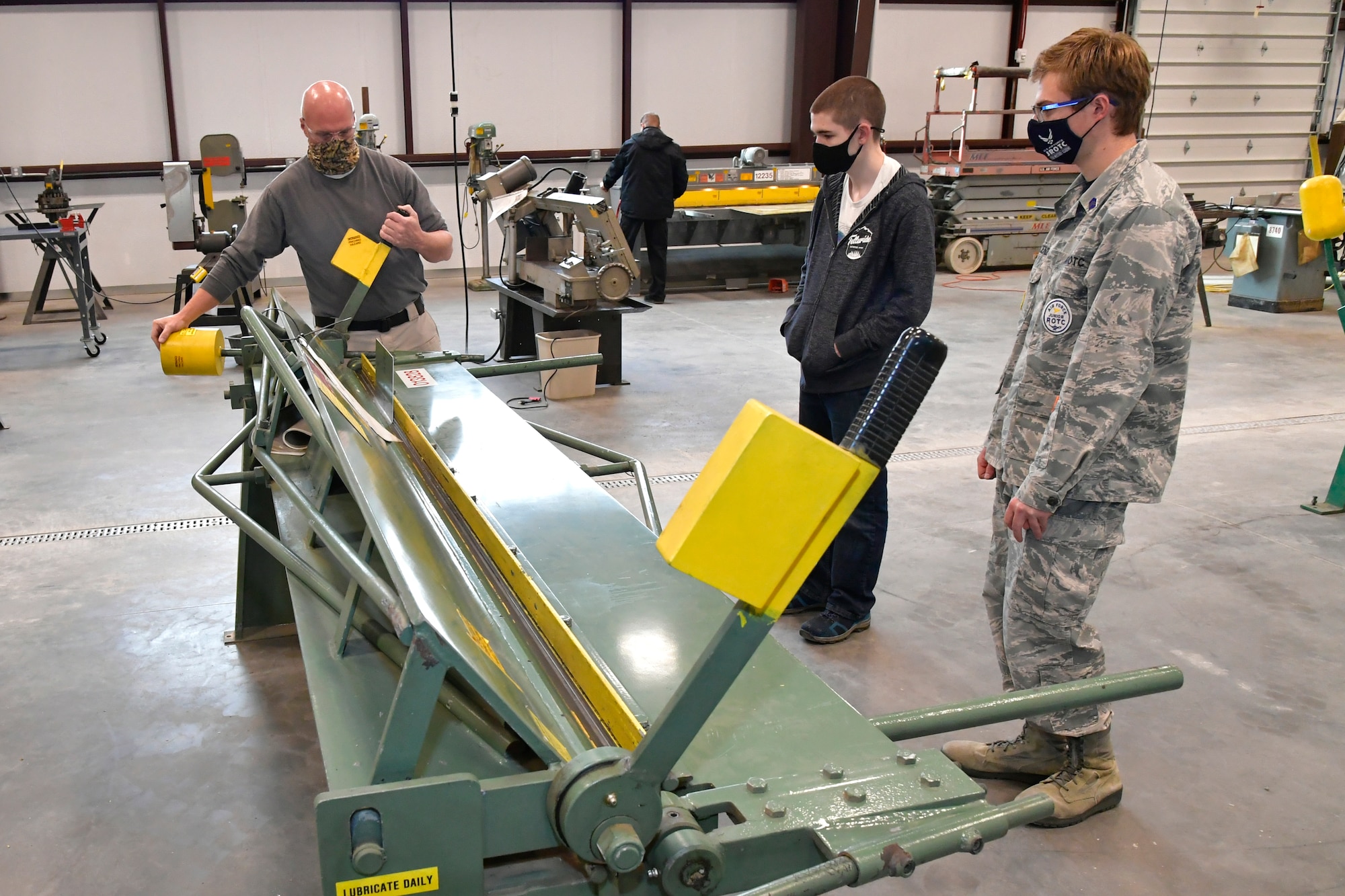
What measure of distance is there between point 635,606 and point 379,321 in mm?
1848

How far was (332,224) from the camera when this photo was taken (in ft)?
9.45

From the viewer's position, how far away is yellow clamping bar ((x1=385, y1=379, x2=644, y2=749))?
3.82 ft

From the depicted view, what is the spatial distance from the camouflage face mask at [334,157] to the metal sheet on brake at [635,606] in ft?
3.38

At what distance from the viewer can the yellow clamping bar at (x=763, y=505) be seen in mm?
811

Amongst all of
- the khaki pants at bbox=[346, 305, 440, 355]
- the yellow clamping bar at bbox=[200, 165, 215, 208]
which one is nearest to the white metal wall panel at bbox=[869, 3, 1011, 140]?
the yellow clamping bar at bbox=[200, 165, 215, 208]

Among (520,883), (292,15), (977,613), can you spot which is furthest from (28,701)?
(292,15)

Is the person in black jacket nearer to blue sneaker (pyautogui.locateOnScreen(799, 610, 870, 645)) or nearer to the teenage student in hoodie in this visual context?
the teenage student in hoodie

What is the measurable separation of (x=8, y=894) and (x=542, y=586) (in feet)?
4.06

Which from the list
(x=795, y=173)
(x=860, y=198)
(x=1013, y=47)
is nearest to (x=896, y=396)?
(x=860, y=198)

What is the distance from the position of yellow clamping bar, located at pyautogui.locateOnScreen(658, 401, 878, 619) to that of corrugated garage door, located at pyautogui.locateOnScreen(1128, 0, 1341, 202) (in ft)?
36.1

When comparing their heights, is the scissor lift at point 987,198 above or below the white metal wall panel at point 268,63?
below

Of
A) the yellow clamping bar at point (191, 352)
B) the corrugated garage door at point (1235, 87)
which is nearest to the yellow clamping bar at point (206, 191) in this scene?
the yellow clamping bar at point (191, 352)

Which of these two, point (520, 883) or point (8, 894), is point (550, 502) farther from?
point (8, 894)

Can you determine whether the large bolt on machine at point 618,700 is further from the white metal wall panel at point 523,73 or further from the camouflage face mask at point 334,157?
the white metal wall panel at point 523,73
